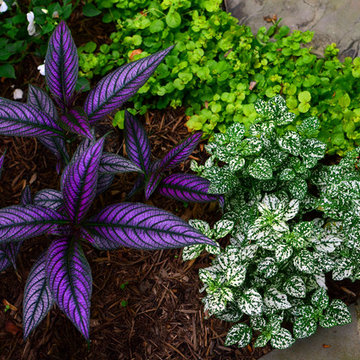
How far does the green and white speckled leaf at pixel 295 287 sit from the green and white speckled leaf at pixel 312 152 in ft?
1.85

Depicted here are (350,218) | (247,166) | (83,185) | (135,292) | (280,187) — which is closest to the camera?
(83,185)

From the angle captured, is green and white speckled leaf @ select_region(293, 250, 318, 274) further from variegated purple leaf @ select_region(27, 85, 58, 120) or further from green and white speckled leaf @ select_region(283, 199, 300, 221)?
variegated purple leaf @ select_region(27, 85, 58, 120)

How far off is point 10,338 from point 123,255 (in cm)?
80

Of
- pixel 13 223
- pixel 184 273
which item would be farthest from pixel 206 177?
pixel 13 223

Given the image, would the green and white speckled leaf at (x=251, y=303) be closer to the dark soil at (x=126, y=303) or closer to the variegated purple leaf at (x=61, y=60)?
the dark soil at (x=126, y=303)

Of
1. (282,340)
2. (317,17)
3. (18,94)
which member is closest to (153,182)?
(282,340)

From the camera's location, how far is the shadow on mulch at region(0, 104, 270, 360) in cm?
227

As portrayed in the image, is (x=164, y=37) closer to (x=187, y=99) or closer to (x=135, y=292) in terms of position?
(x=187, y=99)

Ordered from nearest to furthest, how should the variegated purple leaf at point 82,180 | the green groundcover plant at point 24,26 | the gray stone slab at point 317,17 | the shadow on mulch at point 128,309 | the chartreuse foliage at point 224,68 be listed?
the variegated purple leaf at point 82,180 → the shadow on mulch at point 128,309 → the chartreuse foliage at point 224,68 → the green groundcover plant at point 24,26 → the gray stone slab at point 317,17

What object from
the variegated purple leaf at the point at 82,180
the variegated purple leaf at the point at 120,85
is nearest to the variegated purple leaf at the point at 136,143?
the variegated purple leaf at the point at 120,85

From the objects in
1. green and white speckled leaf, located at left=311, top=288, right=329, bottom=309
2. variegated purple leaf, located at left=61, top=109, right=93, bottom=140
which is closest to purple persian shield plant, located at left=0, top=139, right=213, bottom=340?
variegated purple leaf, located at left=61, top=109, right=93, bottom=140

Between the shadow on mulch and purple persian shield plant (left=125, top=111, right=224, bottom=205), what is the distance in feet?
1.10

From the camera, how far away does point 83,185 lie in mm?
1581

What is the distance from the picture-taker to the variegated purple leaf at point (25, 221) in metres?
1.57
